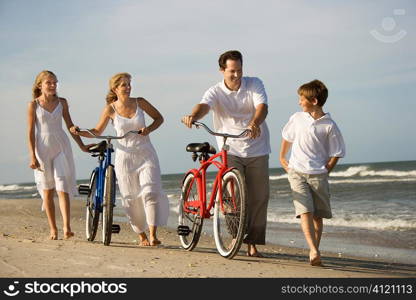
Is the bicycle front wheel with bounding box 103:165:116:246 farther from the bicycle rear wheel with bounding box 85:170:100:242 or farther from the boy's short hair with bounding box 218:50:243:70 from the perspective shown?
the boy's short hair with bounding box 218:50:243:70

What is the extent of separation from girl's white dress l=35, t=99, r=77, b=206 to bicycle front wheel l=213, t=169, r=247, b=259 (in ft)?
7.57

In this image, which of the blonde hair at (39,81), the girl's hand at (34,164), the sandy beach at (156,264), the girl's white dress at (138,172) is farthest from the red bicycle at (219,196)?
the blonde hair at (39,81)

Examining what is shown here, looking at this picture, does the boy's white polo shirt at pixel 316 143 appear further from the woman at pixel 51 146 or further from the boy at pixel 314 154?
the woman at pixel 51 146

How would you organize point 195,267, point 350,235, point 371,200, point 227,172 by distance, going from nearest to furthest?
point 195,267, point 227,172, point 350,235, point 371,200

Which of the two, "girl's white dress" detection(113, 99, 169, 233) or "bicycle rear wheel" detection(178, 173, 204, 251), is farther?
"girl's white dress" detection(113, 99, 169, 233)

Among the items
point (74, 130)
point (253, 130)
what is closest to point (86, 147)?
point (74, 130)

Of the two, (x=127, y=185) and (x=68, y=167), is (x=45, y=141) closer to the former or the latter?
(x=68, y=167)

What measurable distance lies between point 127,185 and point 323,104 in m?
2.50

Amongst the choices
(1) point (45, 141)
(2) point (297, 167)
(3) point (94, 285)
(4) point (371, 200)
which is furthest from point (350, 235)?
(4) point (371, 200)

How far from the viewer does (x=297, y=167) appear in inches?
242

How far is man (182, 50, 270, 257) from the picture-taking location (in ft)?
20.7

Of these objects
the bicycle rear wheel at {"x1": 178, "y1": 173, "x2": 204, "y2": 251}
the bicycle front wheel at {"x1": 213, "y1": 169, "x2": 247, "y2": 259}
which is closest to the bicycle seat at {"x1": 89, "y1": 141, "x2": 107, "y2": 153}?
the bicycle rear wheel at {"x1": 178, "y1": 173, "x2": 204, "y2": 251}

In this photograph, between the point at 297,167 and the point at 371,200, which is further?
the point at 371,200

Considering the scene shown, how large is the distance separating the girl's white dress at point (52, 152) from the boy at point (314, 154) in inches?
114
